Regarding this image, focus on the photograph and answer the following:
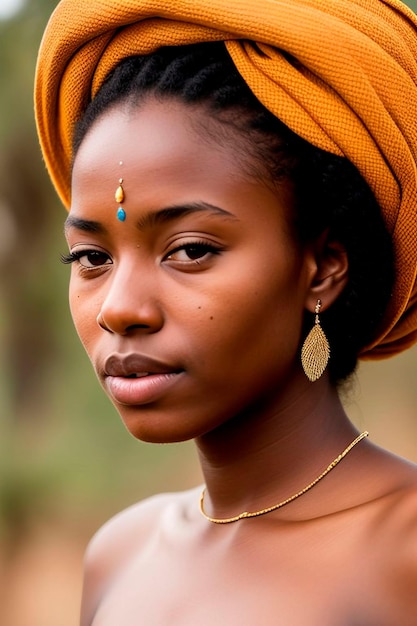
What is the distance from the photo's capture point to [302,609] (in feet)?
7.09

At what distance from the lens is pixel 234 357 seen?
2.21 meters

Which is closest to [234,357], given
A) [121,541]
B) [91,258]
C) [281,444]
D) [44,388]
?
[281,444]

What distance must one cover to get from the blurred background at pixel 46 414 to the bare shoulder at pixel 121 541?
3.85m

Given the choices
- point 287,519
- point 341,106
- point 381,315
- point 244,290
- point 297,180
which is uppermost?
point 341,106

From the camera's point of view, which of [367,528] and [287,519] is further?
[287,519]

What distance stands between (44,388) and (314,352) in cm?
547

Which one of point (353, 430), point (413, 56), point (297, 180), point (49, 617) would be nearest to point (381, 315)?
point (353, 430)

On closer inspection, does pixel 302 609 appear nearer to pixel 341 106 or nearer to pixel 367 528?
pixel 367 528

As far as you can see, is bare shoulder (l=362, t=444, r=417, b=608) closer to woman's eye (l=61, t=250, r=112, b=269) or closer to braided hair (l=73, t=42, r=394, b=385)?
braided hair (l=73, t=42, r=394, b=385)

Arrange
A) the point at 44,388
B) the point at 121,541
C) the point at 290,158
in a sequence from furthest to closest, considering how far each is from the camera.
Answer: the point at 44,388 < the point at 121,541 < the point at 290,158

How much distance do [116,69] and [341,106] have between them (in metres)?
0.57

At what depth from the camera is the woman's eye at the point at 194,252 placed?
7.20 ft

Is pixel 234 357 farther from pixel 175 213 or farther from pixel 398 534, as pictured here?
pixel 398 534

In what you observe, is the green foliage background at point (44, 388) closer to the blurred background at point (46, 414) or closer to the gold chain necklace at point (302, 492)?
the blurred background at point (46, 414)
